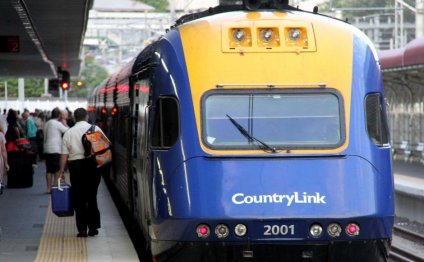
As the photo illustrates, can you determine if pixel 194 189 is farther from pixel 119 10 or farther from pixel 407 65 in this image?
pixel 119 10

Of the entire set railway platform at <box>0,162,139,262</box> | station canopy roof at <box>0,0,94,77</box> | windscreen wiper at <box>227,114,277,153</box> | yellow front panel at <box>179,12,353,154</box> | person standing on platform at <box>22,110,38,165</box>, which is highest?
station canopy roof at <box>0,0,94,77</box>

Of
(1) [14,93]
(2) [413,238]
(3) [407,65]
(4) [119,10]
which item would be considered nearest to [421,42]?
(3) [407,65]

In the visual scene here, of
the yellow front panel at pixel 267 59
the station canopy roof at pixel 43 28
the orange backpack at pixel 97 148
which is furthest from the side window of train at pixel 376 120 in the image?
the station canopy roof at pixel 43 28

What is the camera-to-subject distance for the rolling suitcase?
1345 centimetres

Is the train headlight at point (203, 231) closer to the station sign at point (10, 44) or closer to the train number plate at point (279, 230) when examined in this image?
the train number plate at point (279, 230)

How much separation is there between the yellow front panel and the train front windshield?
0.09 meters

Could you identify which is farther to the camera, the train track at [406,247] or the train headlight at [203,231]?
the train track at [406,247]

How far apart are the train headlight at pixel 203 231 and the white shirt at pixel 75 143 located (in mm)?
3751

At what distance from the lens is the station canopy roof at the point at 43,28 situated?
20.2 meters

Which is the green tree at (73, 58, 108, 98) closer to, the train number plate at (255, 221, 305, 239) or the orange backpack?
the orange backpack

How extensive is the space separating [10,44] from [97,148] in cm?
1181

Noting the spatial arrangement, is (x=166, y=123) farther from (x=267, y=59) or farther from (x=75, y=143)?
(x=75, y=143)

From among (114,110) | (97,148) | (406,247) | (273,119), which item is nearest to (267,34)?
(273,119)

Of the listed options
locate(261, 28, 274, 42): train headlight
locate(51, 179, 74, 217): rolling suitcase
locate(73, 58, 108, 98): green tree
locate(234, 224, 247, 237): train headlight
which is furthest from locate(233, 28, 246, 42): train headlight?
locate(73, 58, 108, 98): green tree
